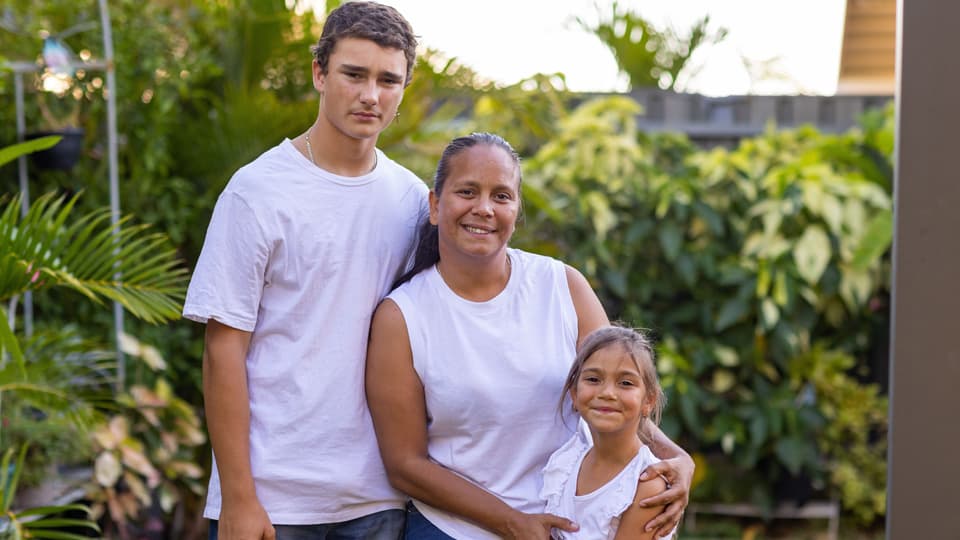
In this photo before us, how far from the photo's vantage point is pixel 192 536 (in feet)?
15.5

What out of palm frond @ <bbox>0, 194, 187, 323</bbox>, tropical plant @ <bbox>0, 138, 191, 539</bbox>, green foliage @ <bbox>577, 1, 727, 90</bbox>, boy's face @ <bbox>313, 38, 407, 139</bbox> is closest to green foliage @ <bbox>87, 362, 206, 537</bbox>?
tropical plant @ <bbox>0, 138, 191, 539</bbox>

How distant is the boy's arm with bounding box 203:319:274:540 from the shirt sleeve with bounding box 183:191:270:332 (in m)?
0.03

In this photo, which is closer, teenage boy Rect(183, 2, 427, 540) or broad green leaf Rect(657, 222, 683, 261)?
teenage boy Rect(183, 2, 427, 540)

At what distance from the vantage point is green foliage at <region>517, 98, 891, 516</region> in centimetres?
527

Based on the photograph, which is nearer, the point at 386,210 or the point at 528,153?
the point at 386,210

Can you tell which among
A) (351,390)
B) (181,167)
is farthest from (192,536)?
(351,390)

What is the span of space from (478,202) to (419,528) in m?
0.58

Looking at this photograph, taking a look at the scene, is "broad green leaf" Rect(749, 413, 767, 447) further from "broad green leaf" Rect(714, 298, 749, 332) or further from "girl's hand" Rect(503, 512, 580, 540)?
"girl's hand" Rect(503, 512, 580, 540)

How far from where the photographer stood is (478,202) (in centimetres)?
194

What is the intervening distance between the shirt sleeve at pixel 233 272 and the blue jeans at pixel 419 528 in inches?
17.2

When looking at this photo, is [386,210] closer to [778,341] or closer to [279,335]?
[279,335]

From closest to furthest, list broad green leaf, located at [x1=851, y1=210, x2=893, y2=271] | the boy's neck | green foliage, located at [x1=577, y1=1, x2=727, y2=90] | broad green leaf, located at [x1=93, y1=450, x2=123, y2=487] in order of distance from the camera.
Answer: the boy's neck, broad green leaf, located at [x1=93, y1=450, x2=123, y2=487], broad green leaf, located at [x1=851, y1=210, x2=893, y2=271], green foliage, located at [x1=577, y1=1, x2=727, y2=90]

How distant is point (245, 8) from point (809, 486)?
334cm

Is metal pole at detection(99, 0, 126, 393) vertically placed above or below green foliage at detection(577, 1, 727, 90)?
below
